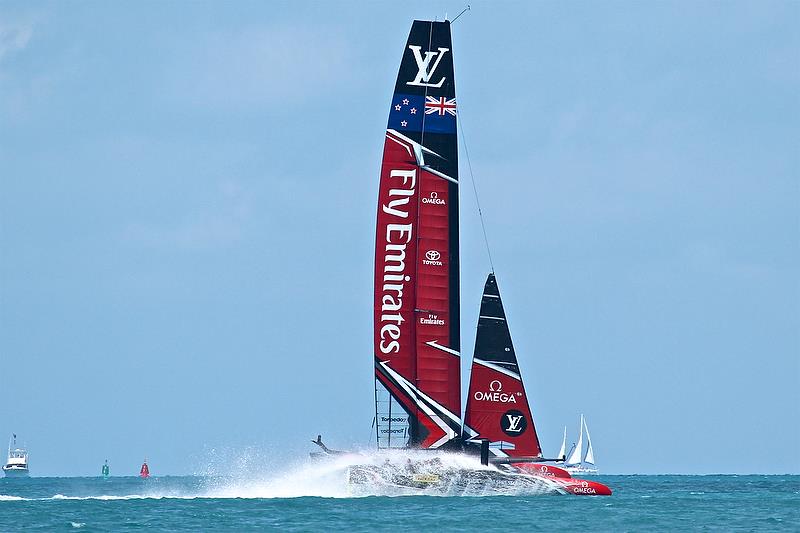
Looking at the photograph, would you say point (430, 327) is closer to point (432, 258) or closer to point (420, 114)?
point (432, 258)

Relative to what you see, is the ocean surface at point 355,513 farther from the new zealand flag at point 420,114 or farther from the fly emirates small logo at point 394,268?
the new zealand flag at point 420,114

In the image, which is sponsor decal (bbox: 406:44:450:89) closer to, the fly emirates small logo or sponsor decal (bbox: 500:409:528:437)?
the fly emirates small logo

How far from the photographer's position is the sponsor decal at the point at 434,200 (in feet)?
154

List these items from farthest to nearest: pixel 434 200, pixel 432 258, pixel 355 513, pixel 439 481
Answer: pixel 434 200 → pixel 432 258 → pixel 439 481 → pixel 355 513

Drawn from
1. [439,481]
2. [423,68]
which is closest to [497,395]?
[439,481]

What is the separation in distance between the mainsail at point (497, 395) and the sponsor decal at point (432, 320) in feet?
4.44

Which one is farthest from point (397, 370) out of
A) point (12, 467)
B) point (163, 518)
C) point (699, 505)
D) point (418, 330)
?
point (12, 467)

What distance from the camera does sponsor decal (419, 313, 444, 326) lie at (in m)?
46.9

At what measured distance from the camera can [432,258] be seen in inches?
1849

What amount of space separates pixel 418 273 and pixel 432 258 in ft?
2.25

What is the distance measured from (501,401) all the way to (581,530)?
923cm

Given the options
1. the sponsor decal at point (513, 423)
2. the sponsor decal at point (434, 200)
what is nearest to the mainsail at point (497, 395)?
the sponsor decal at point (513, 423)

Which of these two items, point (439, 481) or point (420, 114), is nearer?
point (439, 481)

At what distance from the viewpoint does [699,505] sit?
53625 millimetres
